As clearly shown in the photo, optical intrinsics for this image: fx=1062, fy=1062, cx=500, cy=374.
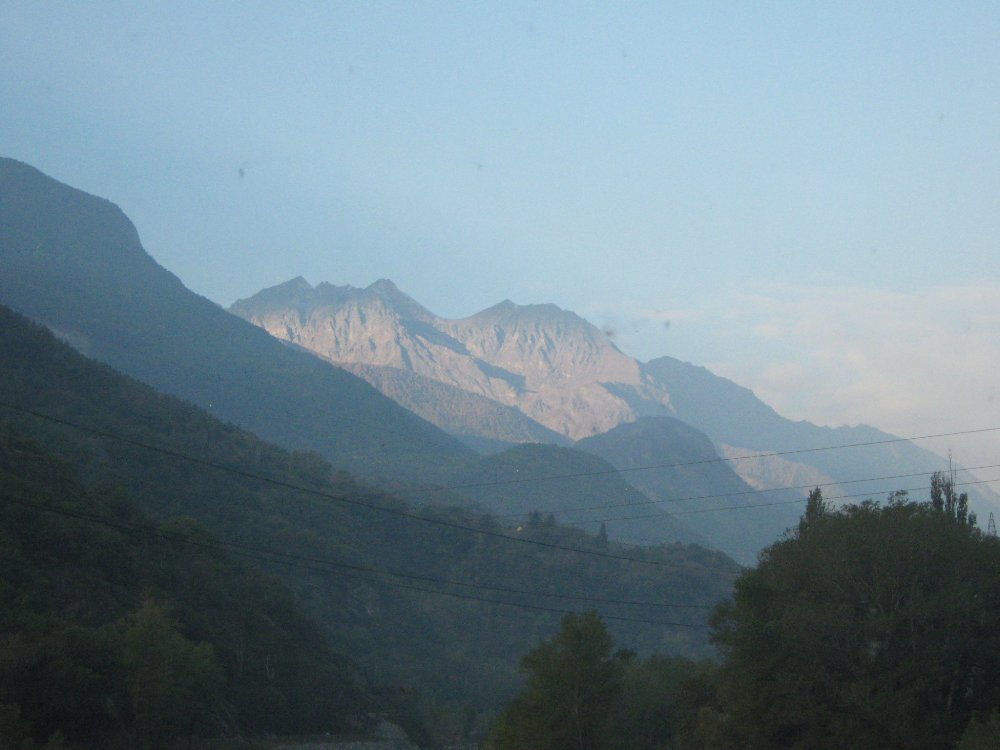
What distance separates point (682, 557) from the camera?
456 ft

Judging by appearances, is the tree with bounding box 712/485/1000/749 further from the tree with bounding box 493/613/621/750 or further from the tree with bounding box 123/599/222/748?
the tree with bounding box 123/599/222/748

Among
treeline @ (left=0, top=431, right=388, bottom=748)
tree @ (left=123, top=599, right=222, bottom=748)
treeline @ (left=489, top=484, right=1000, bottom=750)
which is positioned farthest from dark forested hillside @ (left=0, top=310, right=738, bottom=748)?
treeline @ (left=489, top=484, right=1000, bottom=750)

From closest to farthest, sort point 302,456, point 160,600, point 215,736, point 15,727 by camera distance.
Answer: point 15,727 → point 215,736 → point 160,600 → point 302,456

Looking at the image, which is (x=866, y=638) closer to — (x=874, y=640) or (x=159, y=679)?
(x=874, y=640)

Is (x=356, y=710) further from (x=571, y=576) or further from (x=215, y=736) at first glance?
(x=571, y=576)

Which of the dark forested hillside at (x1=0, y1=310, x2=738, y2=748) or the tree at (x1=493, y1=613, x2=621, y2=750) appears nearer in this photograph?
the tree at (x1=493, y1=613, x2=621, y2=750)

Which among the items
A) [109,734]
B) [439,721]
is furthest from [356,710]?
[109,734]

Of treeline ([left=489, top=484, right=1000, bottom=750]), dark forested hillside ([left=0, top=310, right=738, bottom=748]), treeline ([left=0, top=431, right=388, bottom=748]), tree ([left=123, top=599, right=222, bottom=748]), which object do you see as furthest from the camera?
dark forested hillside ([left=0, top=310, right=738, bottom=748])

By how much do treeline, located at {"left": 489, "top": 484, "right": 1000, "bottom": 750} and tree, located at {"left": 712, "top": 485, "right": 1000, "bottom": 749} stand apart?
4 centimetres

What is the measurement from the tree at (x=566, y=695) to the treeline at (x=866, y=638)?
471 cm

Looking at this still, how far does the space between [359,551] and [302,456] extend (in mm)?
42459

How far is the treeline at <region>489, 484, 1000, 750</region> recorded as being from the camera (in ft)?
116

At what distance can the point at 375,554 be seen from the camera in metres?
114

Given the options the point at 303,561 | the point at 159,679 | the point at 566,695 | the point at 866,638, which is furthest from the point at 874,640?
the point at 303,561
